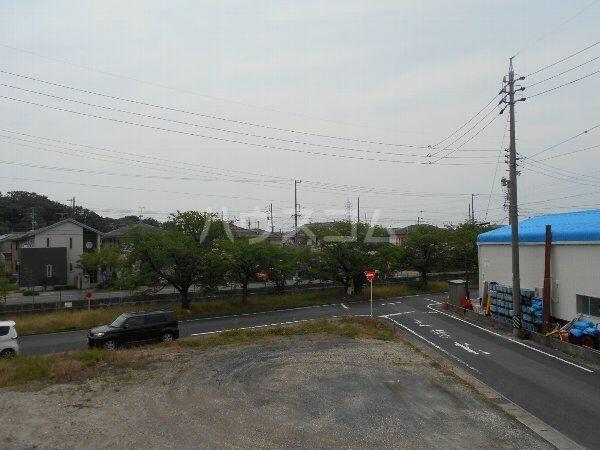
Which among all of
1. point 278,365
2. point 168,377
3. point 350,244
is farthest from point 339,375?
point 350,244

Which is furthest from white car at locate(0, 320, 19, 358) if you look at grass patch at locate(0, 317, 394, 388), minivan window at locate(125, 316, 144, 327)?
minivan window at locate(125, 316, 144, 327)

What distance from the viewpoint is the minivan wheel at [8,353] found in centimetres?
1880

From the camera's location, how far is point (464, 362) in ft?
55.2

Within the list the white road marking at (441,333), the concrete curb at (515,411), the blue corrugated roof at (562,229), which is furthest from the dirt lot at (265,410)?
the blue corrugated roof at (562,229)

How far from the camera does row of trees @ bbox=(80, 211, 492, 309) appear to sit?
3322 cm

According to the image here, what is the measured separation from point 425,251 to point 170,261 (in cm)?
2630

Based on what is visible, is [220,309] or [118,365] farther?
[220,309]

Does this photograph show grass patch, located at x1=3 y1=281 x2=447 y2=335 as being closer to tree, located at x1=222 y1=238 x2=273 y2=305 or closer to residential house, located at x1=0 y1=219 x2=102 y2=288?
tree, located at x1=222 y1=238 x2=273 y2=305

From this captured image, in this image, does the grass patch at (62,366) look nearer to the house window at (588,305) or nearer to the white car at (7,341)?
the white car at (7,341)

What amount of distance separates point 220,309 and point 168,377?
2158cm

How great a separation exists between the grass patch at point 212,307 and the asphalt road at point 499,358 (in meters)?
1.78

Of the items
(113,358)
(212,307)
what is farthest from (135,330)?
(212,307)

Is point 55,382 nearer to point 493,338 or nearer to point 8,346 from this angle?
point 8,346

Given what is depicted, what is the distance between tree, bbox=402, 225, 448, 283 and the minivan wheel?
35960 millimetres
